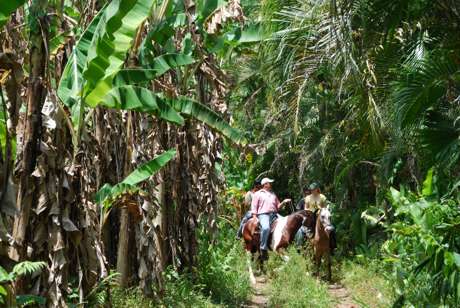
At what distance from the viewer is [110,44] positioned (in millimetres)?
6531

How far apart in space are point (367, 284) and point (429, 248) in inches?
258

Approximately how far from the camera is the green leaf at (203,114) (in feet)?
32.2

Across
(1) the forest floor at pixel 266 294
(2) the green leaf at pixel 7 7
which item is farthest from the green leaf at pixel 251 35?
(2) the green leaf at pixel 7 7

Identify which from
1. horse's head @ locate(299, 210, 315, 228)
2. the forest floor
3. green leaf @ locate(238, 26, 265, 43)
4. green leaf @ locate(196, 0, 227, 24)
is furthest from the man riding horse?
green leaf @ locate(196, 0, 227, 24)

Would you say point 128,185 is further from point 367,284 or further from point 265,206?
point 265,206

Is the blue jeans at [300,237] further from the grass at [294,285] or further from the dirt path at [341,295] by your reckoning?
the dirt path at [341,295]

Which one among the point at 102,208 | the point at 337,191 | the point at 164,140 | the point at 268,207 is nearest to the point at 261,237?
the point at 268,207

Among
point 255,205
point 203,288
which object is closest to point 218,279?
point 203,288

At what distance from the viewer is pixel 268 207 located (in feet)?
54.3

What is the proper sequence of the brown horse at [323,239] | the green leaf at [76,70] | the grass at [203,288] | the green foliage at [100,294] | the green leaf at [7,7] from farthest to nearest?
the brown horse at [323,239] < the grass at [203,288] < the green foliage at [100,294] < the green leaf at [76,70] < the green leaf at [7,7]

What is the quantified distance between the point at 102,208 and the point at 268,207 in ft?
26.8

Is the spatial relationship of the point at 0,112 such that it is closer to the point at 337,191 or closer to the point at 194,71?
the point at 194,71

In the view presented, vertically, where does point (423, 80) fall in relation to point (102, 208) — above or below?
above

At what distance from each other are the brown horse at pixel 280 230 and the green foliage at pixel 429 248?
21.6 feet
